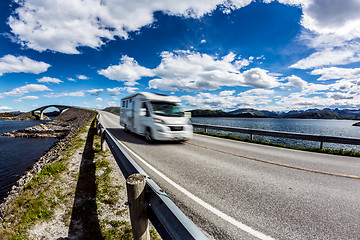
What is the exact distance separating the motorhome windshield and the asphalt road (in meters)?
3.42

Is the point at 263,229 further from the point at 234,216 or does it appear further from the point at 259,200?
the point at 259,200

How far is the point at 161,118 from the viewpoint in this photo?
28.7 ft

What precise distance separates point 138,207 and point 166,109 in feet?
25.8

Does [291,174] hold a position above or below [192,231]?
below

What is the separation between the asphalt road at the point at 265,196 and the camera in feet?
8.71

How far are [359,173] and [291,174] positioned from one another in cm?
250

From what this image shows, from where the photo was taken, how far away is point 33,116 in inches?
3656

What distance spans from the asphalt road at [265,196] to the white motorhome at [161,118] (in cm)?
259

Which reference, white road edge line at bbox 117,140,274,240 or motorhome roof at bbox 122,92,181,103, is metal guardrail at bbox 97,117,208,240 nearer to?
white road edge line at bbox 117,140,274,240

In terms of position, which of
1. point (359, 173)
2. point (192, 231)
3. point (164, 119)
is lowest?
point (359, 173)

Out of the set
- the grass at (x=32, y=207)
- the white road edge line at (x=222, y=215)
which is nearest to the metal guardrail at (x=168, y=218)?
the white road edge line at (x=222, y=215)

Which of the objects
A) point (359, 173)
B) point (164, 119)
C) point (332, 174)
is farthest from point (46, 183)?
point (359, 173)

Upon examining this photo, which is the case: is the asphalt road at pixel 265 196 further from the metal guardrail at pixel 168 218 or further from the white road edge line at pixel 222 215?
the metal guardrail at pixel 168 218

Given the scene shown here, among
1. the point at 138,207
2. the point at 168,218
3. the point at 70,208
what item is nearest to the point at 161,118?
the point at 70,208
